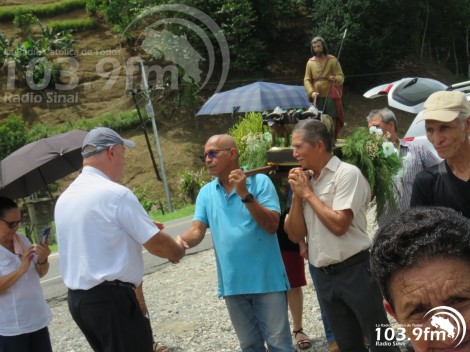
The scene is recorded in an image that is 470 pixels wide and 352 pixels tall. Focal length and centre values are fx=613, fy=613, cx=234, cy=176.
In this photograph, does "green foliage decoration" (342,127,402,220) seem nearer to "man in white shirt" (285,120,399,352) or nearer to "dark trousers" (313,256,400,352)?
"man in white shirt" (285,120,399,352)

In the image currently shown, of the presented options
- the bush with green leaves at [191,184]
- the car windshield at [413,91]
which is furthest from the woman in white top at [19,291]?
the bush with green leaves at [191,184]

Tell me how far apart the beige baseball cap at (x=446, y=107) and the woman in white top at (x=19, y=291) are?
9.38 feet

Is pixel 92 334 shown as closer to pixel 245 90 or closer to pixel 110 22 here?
pixel 245 90

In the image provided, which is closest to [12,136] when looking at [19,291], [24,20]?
[24,20]

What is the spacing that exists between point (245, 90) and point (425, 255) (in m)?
9.23

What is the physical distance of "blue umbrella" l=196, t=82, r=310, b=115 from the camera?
10134 mm

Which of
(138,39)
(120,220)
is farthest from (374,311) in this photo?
(138,39)

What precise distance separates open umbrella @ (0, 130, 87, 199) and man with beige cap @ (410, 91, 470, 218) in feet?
9.86

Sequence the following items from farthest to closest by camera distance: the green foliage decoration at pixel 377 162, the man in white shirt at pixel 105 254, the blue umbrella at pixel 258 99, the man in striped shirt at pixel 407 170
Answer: the blue umbrella at pixel 258 99 < the man in striped shirt at pixel 407 170 < the green foliage decoration at pixel 377 162 < the man in white shirt at pixel 105 254

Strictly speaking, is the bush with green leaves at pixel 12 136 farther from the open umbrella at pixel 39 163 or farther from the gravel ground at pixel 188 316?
the open umbrella at pixel 39 163

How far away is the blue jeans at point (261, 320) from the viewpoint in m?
4.22

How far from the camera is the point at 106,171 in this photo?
12.9 feet

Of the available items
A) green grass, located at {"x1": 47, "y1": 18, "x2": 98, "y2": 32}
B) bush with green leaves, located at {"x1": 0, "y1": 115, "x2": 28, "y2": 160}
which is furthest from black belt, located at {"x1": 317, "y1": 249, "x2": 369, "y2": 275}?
green grass, located at {"x1": 47, "y1": 18, "x2": 98, "y2": 32}

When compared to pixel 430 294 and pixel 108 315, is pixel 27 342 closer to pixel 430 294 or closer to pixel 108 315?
pixel 108 315
